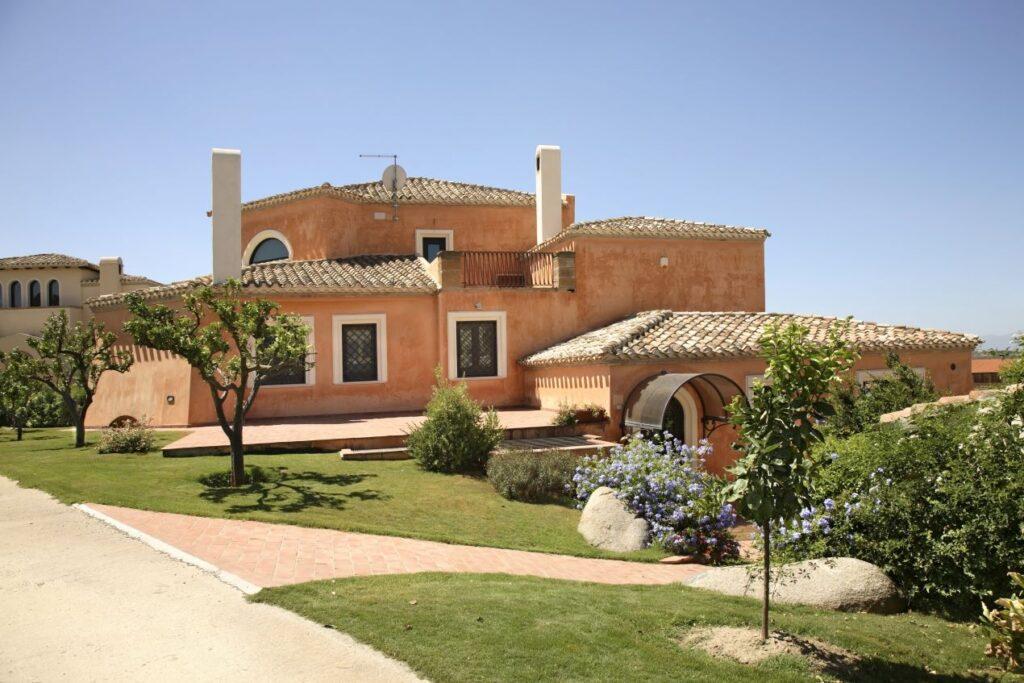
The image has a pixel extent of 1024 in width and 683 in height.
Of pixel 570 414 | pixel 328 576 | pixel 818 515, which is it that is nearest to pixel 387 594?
pixel 328 576

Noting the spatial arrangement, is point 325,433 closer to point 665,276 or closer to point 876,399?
point 876,399

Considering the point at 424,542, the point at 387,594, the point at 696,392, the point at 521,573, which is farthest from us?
the point at 696,392

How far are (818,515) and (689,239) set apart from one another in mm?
15297

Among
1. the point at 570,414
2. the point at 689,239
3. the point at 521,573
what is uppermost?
the point at 689,239

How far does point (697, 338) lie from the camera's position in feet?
61.1

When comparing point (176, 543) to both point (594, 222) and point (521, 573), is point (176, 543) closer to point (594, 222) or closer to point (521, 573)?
point (521, 573)

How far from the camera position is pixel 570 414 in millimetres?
17062

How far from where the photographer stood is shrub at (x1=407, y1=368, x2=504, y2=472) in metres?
14.1

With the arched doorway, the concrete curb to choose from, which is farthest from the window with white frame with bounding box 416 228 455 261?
the concrete curb

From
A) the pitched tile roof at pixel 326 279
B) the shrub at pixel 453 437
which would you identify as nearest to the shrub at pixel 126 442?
the pitched tile roof at pixel 326 279

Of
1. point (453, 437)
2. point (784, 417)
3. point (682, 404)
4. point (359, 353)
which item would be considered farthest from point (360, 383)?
point (784, 417)

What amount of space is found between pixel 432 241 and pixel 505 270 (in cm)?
468

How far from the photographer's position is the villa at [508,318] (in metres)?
18.2

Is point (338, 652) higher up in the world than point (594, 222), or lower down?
lower down
